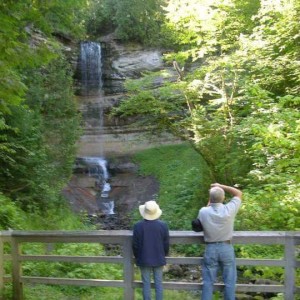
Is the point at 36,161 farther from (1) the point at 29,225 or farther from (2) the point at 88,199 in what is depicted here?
(2) the point at 88,199

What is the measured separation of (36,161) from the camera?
1537 cm

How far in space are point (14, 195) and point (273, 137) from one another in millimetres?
9539

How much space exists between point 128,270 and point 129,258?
17 cm

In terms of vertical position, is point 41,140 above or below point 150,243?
above

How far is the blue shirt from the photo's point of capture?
557 centimetres

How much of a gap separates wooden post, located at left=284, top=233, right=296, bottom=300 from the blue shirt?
5.00 feet

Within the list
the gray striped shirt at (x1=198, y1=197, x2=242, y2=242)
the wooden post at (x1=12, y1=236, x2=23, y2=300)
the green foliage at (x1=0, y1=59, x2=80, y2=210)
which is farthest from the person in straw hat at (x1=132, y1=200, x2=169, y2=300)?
the green foliage at (x1=0, y1=59, x2=80, y2=210)

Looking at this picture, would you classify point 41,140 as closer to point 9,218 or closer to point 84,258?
point 9,218

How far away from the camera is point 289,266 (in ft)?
18.1

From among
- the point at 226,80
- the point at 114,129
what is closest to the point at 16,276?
the point at 226,80

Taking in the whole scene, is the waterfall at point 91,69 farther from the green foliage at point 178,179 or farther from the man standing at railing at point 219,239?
the man standing at railing at point 219,239

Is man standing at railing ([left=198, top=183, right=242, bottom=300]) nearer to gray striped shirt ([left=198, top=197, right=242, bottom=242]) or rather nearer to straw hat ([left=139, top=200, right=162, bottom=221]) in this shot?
gray striped shirt ([left=198, top=197, right=242, bottom=242])

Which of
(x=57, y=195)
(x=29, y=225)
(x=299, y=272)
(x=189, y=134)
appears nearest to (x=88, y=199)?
(x=57, y=195)

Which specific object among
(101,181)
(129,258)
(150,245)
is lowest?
(129,258)
